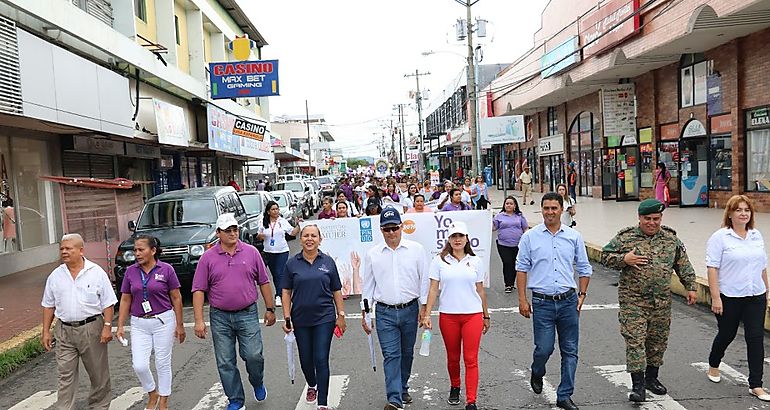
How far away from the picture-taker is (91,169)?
62.5 ft

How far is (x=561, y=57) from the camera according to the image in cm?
2602

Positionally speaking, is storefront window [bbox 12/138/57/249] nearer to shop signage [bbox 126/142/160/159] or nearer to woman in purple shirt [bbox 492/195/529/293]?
shop signage [bbox 126/142/160/159]

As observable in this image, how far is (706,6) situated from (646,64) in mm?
6764

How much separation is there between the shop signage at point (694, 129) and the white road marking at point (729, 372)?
1591cm

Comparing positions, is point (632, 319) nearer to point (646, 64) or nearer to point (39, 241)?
point (39, 241)

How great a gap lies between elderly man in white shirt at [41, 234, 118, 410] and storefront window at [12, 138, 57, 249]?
10.9 metres

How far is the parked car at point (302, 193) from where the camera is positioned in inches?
1088

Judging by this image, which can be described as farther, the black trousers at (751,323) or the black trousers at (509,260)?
the black trousers at (509,260)

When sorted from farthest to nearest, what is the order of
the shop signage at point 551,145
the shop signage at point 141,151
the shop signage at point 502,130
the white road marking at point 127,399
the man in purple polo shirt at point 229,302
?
1. the shop signage at point 551,145
2. the shop signage at point 502,130
3. the shop signage at point 141,151
4. the white road marking at point 127,399
5. the man in purple polo shirt at point 229,302

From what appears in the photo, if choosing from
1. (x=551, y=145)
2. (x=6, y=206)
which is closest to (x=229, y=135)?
(x=6, y=206)

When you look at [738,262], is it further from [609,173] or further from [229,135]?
[229,135]

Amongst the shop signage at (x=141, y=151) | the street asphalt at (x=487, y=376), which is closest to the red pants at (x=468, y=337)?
the street asphalt at (x=487, y=376)

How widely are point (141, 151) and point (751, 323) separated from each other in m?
20.6

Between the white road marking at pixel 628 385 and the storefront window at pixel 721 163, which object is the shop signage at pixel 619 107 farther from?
the white road marking at pixel 628 385
